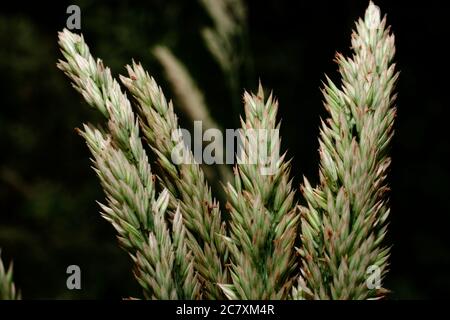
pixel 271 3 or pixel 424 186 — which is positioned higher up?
pixel 271 3

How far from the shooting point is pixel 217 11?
171 cm

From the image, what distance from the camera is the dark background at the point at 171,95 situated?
2.24 metres

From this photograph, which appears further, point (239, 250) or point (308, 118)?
point (308, 118)

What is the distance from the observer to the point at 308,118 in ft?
8.24

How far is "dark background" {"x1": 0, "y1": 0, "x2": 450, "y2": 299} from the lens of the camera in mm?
2240

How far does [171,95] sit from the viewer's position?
2.19 meters

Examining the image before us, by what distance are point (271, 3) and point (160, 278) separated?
2214 millimetres
